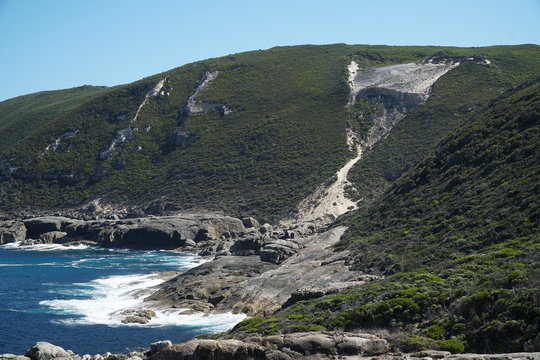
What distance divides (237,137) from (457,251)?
87.6 meters

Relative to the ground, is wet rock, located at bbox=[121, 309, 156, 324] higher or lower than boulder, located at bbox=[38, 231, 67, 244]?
higher

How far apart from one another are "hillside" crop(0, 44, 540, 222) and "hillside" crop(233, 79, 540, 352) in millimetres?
34145

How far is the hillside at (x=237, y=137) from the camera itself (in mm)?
104000

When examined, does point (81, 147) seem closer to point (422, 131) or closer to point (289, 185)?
point (289, 185)

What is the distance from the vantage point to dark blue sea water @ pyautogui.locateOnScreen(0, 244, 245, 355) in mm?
40469

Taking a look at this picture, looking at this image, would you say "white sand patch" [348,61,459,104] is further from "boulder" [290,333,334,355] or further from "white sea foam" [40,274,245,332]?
"boulder" [290,333,334,355]

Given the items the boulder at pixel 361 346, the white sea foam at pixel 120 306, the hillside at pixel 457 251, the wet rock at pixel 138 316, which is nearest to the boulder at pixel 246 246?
the white sea foam at pixel 120 306

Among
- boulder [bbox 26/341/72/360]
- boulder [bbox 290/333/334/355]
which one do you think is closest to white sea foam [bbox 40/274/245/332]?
boulder [bbox 26/341/72/360]

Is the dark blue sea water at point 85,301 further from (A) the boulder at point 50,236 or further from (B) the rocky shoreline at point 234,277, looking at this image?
(A) the boulder at point 50,236

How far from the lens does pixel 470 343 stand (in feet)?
71.6

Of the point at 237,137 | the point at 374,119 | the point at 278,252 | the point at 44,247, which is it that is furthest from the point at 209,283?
the point at 374,119

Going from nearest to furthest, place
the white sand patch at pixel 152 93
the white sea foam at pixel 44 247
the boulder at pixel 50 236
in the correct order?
the white sea foam at pixel 44 247, the boulder at pixel 50 236, the white sand patch at pixel 152 93

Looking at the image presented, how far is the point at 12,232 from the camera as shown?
3777 inches

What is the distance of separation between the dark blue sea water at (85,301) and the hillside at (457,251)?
1177 centimetres
